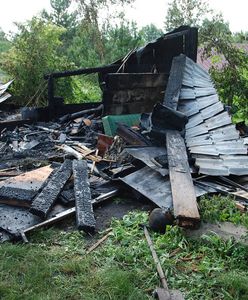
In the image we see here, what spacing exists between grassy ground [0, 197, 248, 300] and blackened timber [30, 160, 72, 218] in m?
0.37

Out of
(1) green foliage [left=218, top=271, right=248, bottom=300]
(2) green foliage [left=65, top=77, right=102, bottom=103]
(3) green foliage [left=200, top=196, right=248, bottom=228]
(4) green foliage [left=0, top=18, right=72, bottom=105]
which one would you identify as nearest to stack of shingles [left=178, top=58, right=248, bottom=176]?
(3) green foliage [left=200, top=196, right=248, bottom=228]

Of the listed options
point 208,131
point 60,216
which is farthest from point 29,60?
point 60,216

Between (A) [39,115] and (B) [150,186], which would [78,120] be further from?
(B) [150,186]

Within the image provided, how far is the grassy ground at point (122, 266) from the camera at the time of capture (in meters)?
3.19

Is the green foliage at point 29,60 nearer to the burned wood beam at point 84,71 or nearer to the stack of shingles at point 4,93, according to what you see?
the stack of shingles at point 4,93

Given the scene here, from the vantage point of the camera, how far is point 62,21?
1194 inches

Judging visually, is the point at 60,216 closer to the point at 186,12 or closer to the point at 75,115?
the point at 75,115

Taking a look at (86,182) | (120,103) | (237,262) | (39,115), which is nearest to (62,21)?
(39,115)

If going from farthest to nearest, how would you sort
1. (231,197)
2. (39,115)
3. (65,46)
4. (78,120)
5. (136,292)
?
(65,46)
(39,115)
(78,120)
(231,197)
(136,292)

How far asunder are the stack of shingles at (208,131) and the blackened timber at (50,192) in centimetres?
215

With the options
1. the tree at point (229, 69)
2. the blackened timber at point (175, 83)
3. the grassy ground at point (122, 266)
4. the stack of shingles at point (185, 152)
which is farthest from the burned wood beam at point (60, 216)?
the tree at point (229, 69)

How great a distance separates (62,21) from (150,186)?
93.5 ft

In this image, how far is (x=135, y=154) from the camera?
581 centimetres

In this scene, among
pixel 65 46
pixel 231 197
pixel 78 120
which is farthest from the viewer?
pixel 65 46
